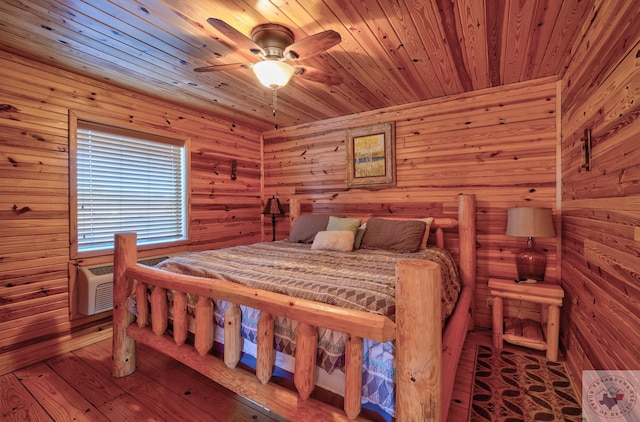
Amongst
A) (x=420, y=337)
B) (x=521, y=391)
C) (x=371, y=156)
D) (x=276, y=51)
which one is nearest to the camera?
(x=420, y=337)

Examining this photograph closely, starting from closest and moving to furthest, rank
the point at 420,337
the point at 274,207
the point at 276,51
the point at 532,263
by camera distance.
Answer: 1. the point at 420,337
2. the point at 276,51
3. the point at 532,263
4. the point at 274,207

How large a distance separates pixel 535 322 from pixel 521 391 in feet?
3.03

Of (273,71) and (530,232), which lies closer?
(273,71)

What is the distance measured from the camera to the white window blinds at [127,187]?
249cm

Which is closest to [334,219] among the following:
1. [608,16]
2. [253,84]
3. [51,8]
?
[253,84]

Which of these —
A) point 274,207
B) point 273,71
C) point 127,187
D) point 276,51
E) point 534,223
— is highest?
point 276,51

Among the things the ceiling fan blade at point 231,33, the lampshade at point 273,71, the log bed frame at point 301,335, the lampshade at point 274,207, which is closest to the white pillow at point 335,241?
the log bed frame at point 301,335

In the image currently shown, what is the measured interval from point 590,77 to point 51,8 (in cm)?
301

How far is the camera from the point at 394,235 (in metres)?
2.54

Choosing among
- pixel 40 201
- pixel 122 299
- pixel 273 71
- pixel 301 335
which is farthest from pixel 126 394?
pixel 273 71

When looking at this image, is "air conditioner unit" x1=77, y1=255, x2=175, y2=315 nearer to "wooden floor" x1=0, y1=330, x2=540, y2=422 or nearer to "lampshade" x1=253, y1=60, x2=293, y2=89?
"wooden floor" x1=0, y1=330, x2=540, y2=422

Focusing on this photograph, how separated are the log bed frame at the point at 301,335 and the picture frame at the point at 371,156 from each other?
1564mm

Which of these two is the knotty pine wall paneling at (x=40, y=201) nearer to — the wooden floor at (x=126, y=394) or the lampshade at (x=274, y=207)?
the wooden floor at (x=126, y=394)

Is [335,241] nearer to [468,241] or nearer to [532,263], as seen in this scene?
[468,241]
